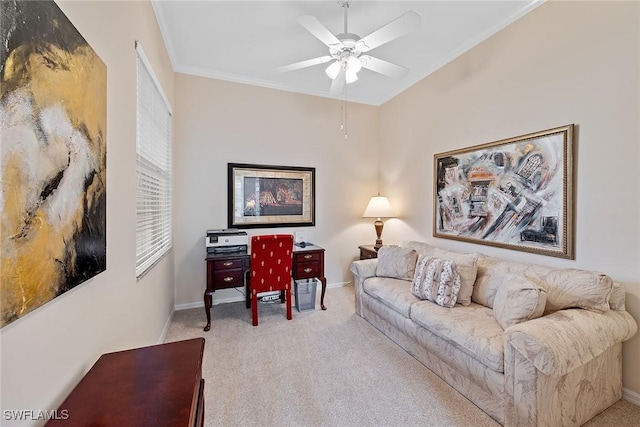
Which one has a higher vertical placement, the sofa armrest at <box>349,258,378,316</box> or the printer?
the printer

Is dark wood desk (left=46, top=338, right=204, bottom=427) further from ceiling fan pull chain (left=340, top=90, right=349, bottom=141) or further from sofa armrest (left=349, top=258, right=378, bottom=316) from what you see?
ceiling fan pull chain (left=340, top=90, right=349, bottom=141)

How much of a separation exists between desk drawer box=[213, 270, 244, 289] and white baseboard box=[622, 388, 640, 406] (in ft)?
10.5

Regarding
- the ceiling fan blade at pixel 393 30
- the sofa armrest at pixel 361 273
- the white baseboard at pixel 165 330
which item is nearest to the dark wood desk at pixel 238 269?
the white baseboard at pixel 165 330

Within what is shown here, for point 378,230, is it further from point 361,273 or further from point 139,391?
point 139,391

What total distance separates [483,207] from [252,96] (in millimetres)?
3126

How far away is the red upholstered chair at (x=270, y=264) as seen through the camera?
283 centimetres

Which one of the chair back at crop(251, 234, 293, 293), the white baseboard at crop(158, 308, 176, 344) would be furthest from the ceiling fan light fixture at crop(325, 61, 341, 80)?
the white baseboard at crop(158, 308, 176, 344)

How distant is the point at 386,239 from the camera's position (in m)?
4.21

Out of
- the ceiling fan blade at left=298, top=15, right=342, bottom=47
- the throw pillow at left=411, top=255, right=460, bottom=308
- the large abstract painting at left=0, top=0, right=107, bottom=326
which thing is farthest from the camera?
the throw pillow at left=411, top=255, right=460, bottom=308

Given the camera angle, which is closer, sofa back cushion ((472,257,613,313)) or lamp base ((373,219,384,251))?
sofa back cushion ((472,257,613,313))

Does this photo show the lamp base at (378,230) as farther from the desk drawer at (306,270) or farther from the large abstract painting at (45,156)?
the large abstract painting at (45,156)

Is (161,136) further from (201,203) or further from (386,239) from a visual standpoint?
(386,239)

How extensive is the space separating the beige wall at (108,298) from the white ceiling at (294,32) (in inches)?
18.4

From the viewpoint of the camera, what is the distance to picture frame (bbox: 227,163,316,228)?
11.5 ft
